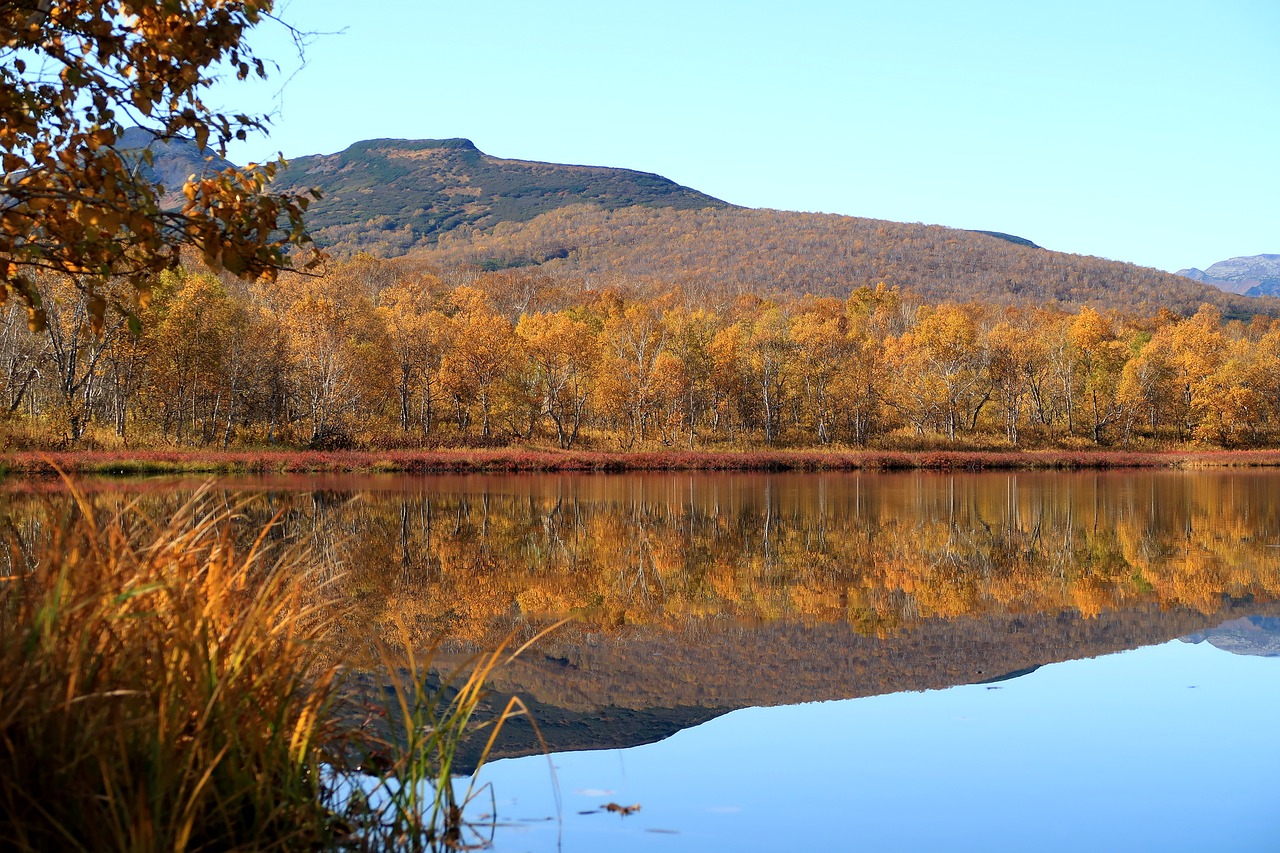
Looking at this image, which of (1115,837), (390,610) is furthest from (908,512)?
(1115,837)

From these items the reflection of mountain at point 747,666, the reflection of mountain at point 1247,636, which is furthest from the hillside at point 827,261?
the reflection of mountain at point 747,666

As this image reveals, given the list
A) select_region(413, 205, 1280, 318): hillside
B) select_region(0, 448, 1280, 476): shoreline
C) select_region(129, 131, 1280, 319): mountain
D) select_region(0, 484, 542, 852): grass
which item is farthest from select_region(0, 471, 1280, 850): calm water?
select_region(413, 205, 1280, 318): hillside

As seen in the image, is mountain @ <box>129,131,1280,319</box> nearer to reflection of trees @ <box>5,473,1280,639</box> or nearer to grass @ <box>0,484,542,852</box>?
reflection of trees @ <box>5,473,1280,639</box>

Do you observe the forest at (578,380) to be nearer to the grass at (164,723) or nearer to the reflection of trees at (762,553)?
the reflection of trees at (762,553)

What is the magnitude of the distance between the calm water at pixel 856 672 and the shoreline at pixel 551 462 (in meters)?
18.6

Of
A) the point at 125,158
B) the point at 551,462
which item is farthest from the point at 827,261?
the point at 125,158

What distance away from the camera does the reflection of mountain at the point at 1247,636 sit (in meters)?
9.11

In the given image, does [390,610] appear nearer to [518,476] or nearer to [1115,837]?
[1115,837]

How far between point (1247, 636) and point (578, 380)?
52.1m

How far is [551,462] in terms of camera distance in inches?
1676

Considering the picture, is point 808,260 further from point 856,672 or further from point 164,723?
Answer: point 164,723

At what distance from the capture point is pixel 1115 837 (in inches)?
190

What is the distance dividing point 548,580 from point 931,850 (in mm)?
7788

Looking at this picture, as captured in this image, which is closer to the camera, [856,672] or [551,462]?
[856,672]
